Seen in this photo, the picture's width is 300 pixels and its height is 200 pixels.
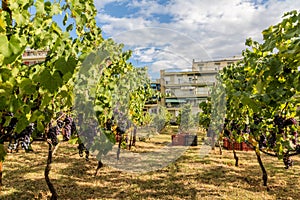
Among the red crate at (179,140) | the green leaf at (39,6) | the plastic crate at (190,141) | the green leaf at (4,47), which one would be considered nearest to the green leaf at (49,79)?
the green leaf at (4,47)

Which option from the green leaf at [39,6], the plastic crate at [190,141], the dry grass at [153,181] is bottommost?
the dry grass at [153,181]

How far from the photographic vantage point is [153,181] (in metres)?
6.92

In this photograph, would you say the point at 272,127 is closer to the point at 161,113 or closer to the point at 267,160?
the point at 267,160

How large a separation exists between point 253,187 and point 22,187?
215 inches

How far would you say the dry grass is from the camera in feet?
19.0

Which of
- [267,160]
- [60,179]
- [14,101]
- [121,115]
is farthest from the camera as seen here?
[267,160]

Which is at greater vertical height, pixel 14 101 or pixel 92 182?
pixel 14 101

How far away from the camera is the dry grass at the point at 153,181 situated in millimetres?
5805

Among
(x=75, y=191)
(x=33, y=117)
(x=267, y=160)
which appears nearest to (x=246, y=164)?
(x=267, y=160)

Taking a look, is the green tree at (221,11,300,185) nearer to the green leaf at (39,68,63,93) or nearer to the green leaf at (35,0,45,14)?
the green leaf at (39,68,63,93)

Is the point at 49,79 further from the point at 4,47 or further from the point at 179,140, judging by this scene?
the point at 179,140

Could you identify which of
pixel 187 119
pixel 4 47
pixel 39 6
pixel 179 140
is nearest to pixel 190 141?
pixel 179 140

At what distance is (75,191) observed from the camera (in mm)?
6004

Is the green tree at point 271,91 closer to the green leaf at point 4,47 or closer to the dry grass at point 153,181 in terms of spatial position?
the dry grass at point 153,181
